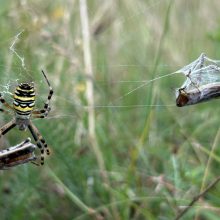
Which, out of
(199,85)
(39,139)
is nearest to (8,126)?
(39,139)

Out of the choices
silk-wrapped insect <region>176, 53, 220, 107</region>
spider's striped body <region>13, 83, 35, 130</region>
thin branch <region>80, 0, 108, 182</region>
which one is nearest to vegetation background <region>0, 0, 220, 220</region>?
thin branch <region>80, 0, 108, 182</region>

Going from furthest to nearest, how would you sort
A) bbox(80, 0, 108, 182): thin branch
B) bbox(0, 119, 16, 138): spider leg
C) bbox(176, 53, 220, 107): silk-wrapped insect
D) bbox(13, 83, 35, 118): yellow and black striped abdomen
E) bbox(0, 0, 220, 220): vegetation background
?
bbox(80, 0, 108, 182): thin branch
bbox(0, 0, 220, 220): vegetation background
bbox(0, 119, 16, 138): spider leg
bbox(13, 83, 35, 118): yellow and black striped abdomen
bbox(176, 53, 220, 107): silk-wrapped insect

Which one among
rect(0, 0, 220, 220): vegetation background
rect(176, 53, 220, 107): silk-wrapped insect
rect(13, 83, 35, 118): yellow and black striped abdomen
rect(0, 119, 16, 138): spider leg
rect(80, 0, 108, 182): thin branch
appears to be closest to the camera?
rect(176, 53, 220, 107): silk-wrapped insect

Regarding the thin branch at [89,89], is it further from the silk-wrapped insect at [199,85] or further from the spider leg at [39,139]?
the silk-wrapped insect at [199,85]

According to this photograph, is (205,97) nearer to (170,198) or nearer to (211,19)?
(170,198)

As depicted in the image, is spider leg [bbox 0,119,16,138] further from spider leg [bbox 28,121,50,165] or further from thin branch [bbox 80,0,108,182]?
thin branch [bbox 80,0,108,182]

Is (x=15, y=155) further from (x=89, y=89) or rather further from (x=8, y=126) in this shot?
(x=89, y=89)
